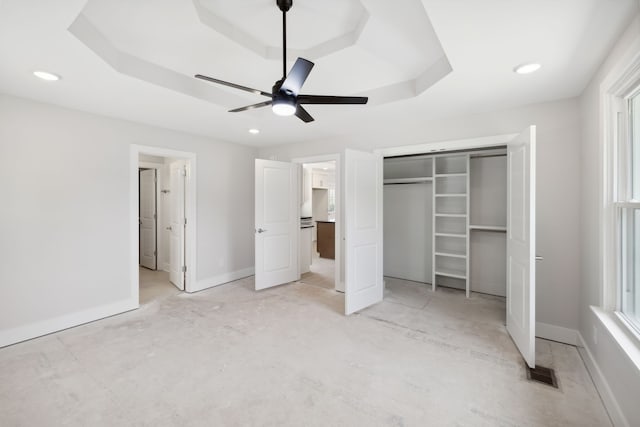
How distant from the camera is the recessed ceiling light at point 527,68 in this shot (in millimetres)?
2112

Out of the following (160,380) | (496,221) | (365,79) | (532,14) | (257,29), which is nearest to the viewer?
(532,14)

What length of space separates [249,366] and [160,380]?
65 cm

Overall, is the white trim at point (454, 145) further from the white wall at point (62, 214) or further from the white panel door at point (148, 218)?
the white panel door at point (148, 218)

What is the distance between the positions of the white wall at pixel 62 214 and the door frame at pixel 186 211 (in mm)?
55

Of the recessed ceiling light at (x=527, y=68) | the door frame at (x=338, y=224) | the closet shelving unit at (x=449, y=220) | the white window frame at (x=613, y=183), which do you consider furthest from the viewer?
the closet shelving unit at (x=449, y=220)

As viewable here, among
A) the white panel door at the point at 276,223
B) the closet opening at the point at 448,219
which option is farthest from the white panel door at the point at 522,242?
the white panel door at the point at 276,223

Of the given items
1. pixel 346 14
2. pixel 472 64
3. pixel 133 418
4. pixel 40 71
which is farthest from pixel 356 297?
pixel 40 71

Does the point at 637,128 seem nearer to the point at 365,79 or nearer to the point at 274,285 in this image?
the point at 365,79

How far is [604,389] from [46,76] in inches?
185

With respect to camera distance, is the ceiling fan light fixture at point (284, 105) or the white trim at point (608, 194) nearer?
the ceiling fan light fixture at point (284, 105)

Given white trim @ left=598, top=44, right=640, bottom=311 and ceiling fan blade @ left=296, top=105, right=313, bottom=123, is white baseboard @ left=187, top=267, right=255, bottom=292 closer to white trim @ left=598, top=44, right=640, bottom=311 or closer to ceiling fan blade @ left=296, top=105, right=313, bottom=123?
ceiling fan blade @ left=296, top=105, right=313, bottom=123

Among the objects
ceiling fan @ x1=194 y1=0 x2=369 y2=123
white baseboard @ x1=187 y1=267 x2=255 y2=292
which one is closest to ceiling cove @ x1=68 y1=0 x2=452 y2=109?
ceiling fan @ x1=194 y1=0 x2=369 y2=123

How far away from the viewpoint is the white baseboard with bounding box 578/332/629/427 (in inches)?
66.5

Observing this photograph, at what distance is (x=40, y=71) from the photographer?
2.25 m
